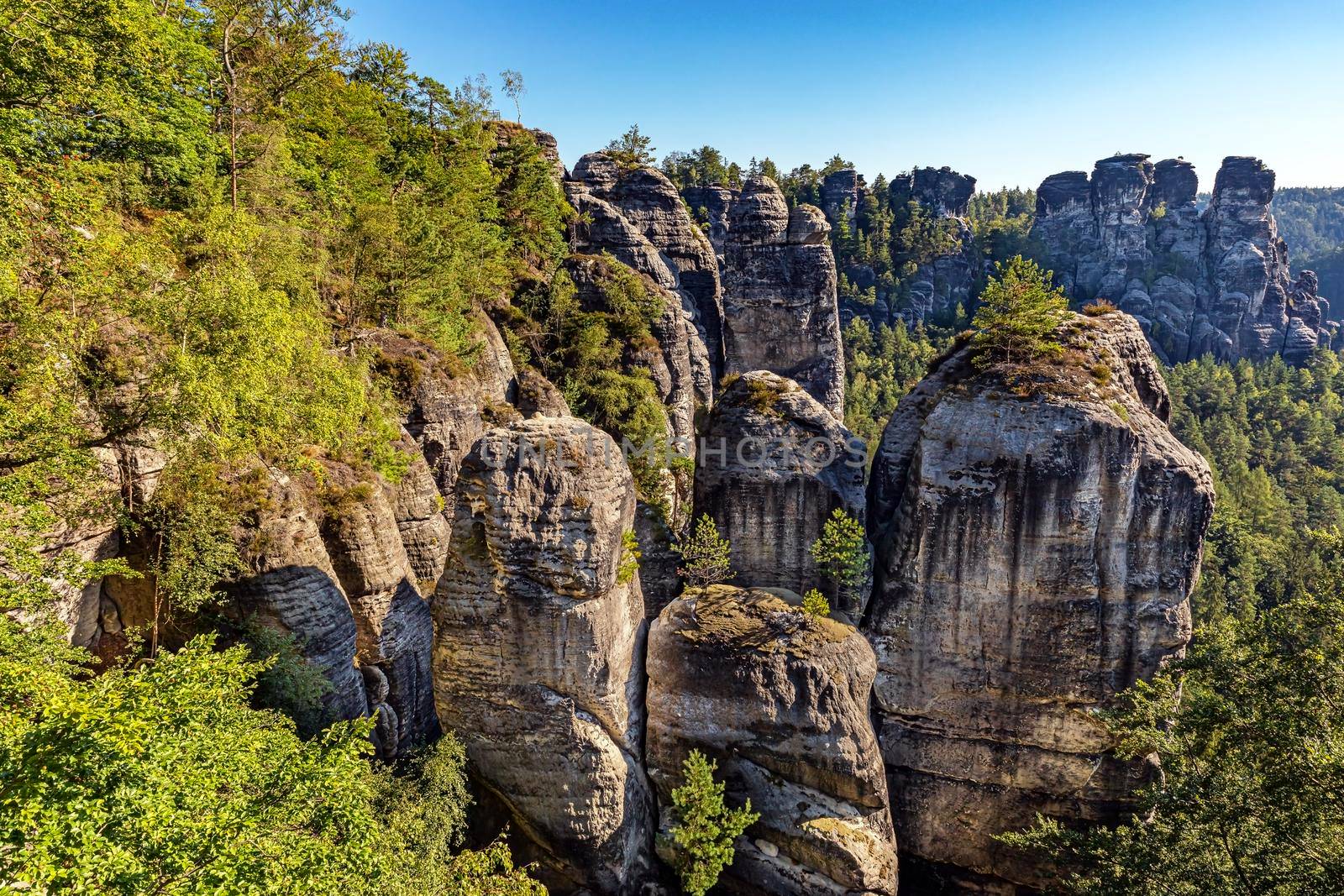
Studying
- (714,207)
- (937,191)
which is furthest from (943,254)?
(714,207)

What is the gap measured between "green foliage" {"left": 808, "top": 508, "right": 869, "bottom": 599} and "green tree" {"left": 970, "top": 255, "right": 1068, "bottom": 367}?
260 inches

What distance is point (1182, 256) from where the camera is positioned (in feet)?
275

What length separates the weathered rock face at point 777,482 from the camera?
63.1 ft

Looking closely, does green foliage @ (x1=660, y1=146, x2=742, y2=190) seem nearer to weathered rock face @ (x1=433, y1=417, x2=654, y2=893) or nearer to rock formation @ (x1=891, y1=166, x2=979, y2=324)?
rock formation @ (x1=891, y1=166, x2=979, y2=324)

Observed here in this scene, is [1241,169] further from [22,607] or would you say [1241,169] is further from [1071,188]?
[22,607]

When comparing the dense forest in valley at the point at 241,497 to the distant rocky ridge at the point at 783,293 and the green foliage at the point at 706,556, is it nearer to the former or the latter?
the green foliage at the point at 706,556

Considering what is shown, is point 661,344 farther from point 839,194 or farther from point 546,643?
point 839,194

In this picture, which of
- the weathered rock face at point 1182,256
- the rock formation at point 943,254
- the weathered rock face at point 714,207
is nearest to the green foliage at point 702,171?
the weathered rock face at point 714,207

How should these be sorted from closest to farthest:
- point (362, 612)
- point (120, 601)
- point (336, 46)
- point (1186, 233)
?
point (120, 601) < point (362, 612) < point (336, 46) < point (1186, 233)

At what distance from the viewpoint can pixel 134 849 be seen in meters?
6.06

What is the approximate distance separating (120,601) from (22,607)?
328 centimetres

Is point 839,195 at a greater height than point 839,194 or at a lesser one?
lesser

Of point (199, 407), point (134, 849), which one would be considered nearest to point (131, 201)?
point (199, 407)

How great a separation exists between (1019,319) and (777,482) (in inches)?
354
